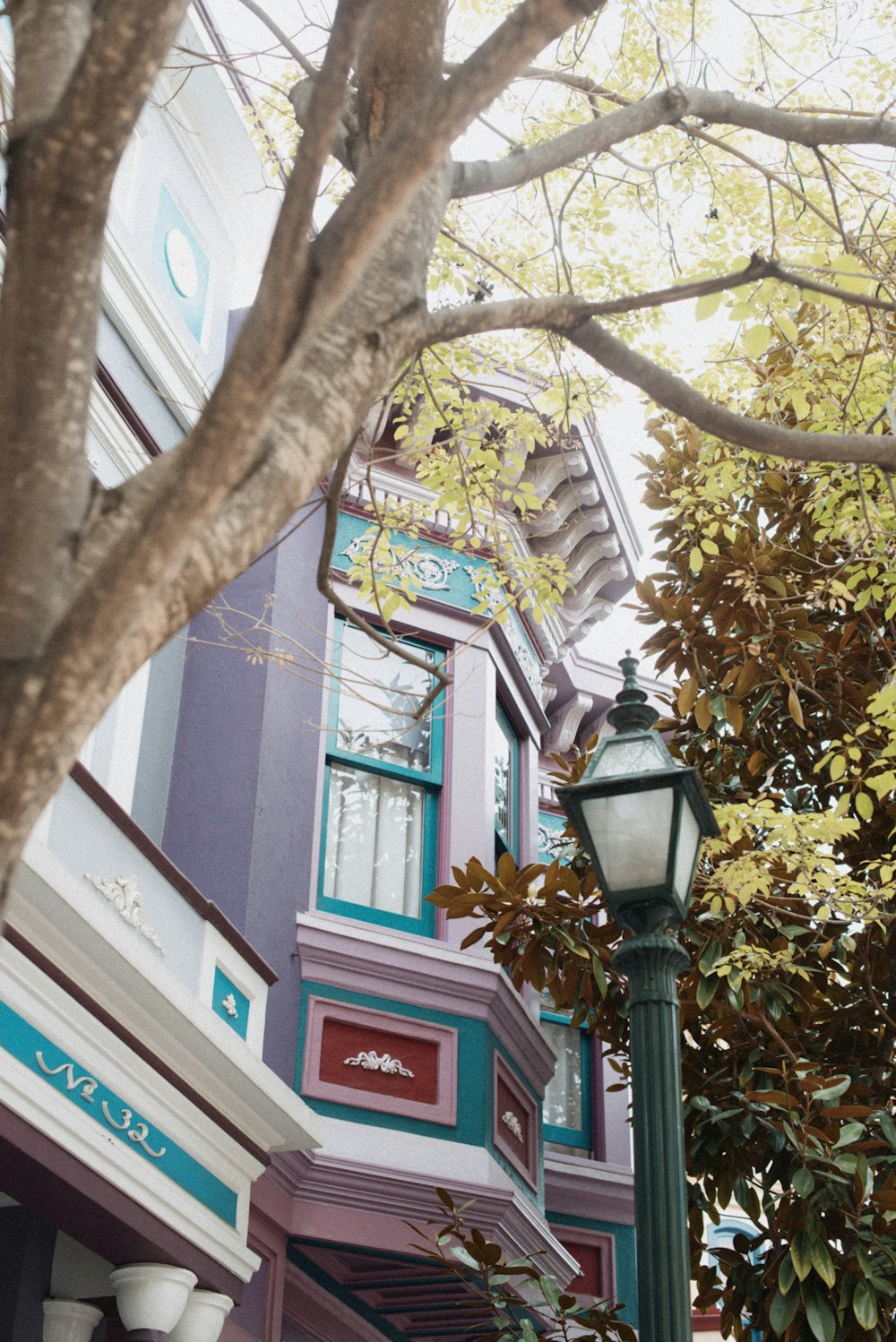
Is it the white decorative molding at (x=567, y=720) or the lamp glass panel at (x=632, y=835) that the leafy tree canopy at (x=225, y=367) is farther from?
the white decorative molding at (x=567, y=720)

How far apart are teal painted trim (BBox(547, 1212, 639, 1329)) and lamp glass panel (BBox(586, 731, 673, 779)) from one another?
27.3 feet

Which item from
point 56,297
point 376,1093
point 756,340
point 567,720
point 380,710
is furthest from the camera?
point 567,720

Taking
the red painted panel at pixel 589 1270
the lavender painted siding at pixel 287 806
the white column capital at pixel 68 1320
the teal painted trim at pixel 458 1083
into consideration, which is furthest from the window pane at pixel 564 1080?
Answer: the white column capital at pixel 68 1320

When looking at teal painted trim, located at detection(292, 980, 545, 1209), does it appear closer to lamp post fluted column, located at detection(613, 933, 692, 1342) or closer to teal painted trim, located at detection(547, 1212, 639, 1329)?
teal painted trim, located at detection(547, 1212, 639, 1329)

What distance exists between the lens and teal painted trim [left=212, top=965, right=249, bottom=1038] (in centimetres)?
723

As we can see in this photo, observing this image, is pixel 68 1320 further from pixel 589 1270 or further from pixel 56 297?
pixel 589 1270

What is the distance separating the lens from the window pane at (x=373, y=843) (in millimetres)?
9797

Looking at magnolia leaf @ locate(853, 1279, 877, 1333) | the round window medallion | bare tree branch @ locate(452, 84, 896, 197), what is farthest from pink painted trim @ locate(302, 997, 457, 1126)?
bare tree branch @ locate(452, 84, 896, 197)

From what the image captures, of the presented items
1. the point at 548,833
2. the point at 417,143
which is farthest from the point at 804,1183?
the point at 548,833

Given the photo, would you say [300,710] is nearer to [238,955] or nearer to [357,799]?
[357,799]

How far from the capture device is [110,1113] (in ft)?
19.3

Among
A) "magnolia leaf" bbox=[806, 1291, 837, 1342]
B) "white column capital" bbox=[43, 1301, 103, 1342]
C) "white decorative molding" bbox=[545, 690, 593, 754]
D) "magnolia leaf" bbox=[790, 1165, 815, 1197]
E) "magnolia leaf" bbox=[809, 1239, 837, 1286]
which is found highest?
"white decorative molding" bbox=[545, 690, 593, 754]

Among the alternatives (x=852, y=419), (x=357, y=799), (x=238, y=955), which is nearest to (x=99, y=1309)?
(x=238, y=955)

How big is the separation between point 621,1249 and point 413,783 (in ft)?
17.1
